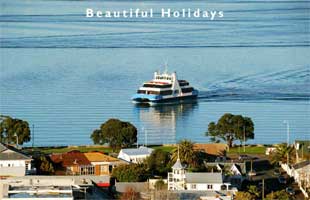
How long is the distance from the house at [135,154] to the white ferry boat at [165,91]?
651 cm

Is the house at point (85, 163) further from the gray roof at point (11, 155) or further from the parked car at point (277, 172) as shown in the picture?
the parked car at point (277, 172)

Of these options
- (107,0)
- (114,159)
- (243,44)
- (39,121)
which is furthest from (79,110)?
(107,0)

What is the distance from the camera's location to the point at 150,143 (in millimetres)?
19547

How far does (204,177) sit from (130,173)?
942 millimetres

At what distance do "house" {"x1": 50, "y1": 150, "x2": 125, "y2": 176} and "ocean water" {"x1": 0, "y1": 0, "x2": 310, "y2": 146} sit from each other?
2491mm

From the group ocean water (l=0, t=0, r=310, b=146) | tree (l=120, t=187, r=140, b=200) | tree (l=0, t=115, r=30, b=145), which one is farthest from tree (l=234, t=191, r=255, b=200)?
ocean water (l=0, t=0, r=310, b=146)

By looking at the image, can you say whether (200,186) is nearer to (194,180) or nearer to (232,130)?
(194,180)

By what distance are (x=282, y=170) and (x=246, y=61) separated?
12.5m

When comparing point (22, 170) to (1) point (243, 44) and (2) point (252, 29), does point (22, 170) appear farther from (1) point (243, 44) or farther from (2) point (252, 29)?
(2) point (252, 29)

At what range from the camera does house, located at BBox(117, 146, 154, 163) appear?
17.2m

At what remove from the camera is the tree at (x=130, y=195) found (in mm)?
14266

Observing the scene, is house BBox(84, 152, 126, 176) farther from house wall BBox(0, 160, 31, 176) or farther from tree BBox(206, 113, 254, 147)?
tree BBox(206, 113, 254, 147)

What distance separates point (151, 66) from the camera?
28938 mm

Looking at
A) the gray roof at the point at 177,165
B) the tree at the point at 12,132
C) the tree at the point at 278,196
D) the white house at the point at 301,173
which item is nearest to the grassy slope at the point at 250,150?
the white house at the point at 301,173
